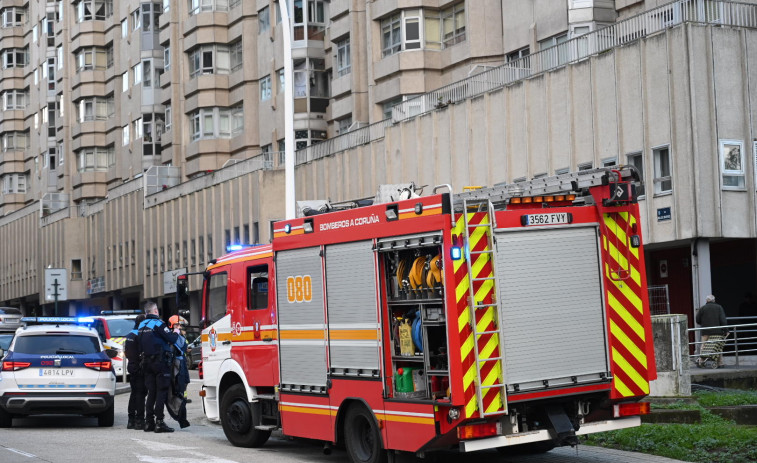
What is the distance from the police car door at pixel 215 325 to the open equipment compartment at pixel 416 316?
13.8 ft

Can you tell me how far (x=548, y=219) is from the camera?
12734 mm

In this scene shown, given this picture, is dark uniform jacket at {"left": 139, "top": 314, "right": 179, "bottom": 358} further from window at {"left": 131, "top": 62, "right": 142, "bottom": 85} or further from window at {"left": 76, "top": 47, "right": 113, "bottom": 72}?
window at {"left": 76, "top": 47, "right": 113, "bottom": 72}

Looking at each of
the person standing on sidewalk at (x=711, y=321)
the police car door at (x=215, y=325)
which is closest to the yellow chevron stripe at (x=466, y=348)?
the police car door at (x=215, y=325)

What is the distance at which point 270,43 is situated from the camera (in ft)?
182

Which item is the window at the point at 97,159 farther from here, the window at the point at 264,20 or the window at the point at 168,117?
the window at the point at 264,20

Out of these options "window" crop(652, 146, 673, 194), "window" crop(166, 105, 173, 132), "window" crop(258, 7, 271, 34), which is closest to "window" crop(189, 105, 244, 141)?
"window" crop(166, 105, 173, 132)

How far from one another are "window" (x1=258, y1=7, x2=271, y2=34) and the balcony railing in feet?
46.0

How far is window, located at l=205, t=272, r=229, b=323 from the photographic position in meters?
17.0

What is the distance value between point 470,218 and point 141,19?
190 ft

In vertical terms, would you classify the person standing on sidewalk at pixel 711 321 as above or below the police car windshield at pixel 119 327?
below

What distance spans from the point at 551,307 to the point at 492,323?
815 millimetres

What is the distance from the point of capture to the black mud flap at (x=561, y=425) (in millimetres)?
12453

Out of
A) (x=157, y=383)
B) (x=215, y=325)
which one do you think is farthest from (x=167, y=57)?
A: (x=215, y=325)

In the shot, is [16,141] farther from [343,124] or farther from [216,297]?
[216,297]
